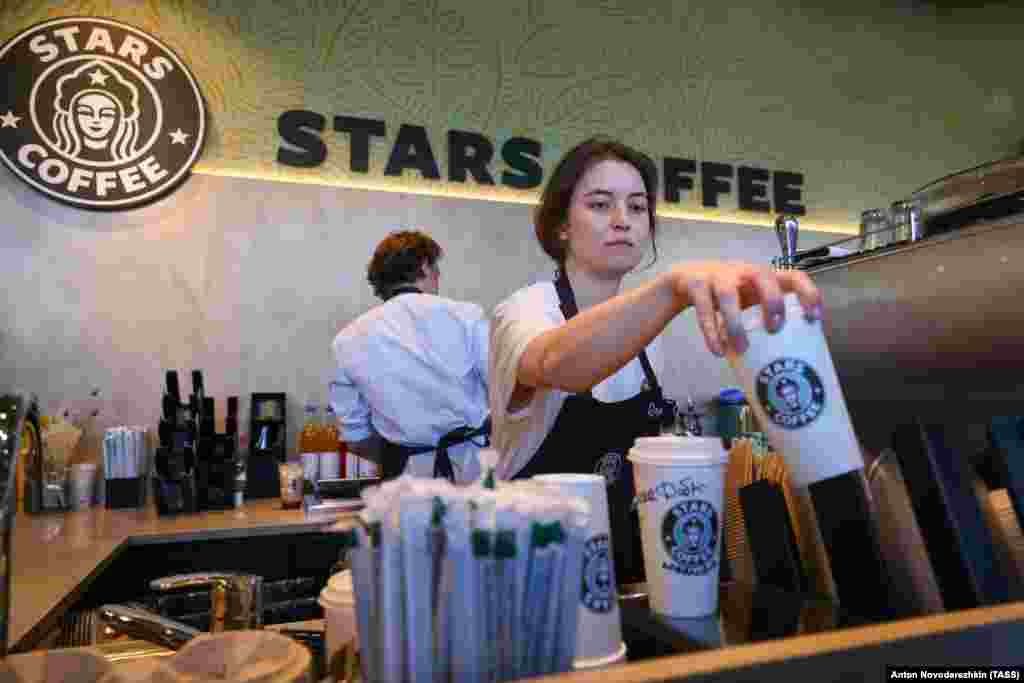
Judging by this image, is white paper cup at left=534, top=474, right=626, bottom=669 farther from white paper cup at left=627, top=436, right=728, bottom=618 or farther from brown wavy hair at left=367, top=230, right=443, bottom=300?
brown wavy hair at left=367, top=230, right=443, bottom=300

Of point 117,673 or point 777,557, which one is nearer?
point 117,673

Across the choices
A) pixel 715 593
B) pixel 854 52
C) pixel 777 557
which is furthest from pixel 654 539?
pixel 854 52

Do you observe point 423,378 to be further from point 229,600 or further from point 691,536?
point 691,536

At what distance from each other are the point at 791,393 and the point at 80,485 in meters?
2.57

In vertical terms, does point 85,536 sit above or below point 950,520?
below

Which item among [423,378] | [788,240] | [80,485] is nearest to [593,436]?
[788,240]

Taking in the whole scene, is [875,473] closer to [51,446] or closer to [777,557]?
[777,557]

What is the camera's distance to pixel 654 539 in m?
0.71

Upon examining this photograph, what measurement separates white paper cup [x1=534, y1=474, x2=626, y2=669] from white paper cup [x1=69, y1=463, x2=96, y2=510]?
2395 millimetres

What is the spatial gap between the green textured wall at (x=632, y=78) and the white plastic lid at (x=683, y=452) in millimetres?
2556

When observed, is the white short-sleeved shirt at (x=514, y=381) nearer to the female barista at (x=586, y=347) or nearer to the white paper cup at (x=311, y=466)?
the female barista at (x=586, y=347)

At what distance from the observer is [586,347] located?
89cm

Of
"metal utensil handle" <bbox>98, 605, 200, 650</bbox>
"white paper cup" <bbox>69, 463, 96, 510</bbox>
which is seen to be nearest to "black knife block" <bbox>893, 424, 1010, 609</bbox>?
"metal utensil handle" <bbox>98, 605, 200, 650</bbox>

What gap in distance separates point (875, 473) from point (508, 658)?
0.51 metres
